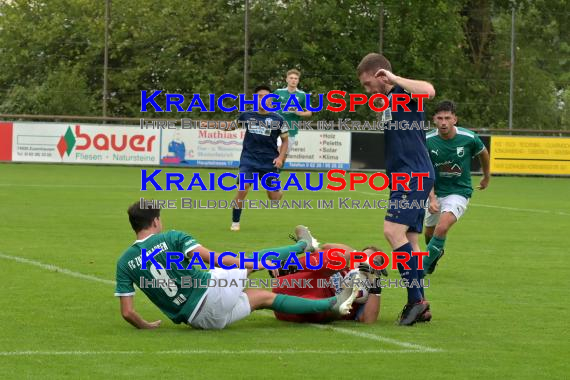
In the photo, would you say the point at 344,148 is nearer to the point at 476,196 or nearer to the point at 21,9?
the point at 476,196

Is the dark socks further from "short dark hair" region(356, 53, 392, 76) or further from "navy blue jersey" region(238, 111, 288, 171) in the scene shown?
"navy blue jersey" region(238, 111, 288, 171)

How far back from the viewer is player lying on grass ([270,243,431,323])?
30.1 feet

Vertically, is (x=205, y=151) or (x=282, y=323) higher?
(x=205, y=151)

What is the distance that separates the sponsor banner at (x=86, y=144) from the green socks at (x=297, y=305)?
2482 cm

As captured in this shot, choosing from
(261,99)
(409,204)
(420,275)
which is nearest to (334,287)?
(420,275)

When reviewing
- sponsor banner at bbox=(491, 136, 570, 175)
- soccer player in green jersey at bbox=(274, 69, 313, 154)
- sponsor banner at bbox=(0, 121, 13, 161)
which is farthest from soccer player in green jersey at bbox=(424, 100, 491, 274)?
sponsor banner at bbox=(0, 121, 13, 161)

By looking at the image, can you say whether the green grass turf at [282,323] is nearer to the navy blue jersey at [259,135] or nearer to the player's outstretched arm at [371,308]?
the player's outstretched arm at [371,308]

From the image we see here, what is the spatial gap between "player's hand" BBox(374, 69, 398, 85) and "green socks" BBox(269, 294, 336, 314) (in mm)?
1674

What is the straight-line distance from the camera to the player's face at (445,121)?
40.1 ft

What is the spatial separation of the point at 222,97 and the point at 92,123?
6815 millimetres

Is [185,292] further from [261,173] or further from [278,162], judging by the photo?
[261,173]

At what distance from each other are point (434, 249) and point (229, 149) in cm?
2161

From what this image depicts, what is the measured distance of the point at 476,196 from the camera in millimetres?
26438

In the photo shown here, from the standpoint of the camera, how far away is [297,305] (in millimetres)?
8984
